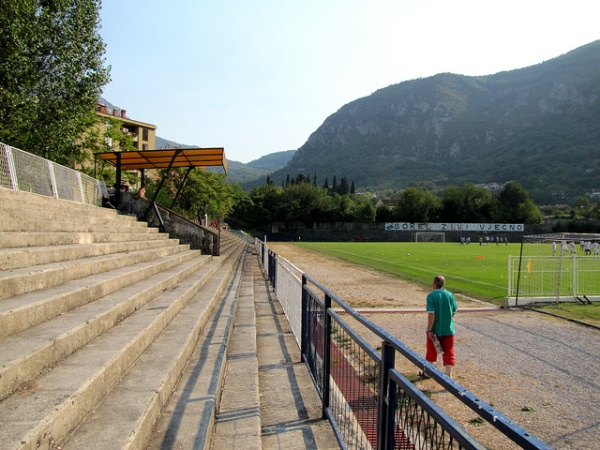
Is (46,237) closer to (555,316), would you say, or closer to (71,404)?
(71,404)

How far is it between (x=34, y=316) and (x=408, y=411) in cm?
Result: 318

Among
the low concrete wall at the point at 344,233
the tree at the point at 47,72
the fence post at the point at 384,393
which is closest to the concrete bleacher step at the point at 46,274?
the fence post at the point at 384,393

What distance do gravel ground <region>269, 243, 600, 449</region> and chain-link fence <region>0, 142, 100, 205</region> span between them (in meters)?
8.89

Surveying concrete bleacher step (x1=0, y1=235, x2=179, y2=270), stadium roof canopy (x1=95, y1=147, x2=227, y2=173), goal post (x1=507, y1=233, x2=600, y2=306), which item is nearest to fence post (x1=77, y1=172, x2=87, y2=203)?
stadium roof canopy (x1=95, y1=147, x2=227, y2=173)

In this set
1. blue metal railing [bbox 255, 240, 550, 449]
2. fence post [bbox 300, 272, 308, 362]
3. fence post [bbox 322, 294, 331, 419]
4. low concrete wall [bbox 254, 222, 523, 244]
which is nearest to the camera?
blue metal railing [bbox 255, 240, 550, 449]

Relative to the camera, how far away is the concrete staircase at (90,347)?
2.66 meters

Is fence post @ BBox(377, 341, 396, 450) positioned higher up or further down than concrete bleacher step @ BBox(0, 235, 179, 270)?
further down

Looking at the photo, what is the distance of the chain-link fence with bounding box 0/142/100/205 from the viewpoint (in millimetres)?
9586

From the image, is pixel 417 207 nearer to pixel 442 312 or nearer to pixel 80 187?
pixel 80 187

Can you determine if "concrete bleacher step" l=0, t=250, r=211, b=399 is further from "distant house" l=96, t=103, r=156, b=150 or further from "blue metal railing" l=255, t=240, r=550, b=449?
"distant house" l=96, t=103, r=156, b=150

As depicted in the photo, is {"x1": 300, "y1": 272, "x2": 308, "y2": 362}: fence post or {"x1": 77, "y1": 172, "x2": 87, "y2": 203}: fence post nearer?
{"x1": 300, "y1": 272, "x2": 308, "y2": 362}: fence post

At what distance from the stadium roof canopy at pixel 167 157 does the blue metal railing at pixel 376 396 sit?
35.4 feet

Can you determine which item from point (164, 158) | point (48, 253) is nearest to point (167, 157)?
point (164, 158)

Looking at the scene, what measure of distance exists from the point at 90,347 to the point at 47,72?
21.2 m
